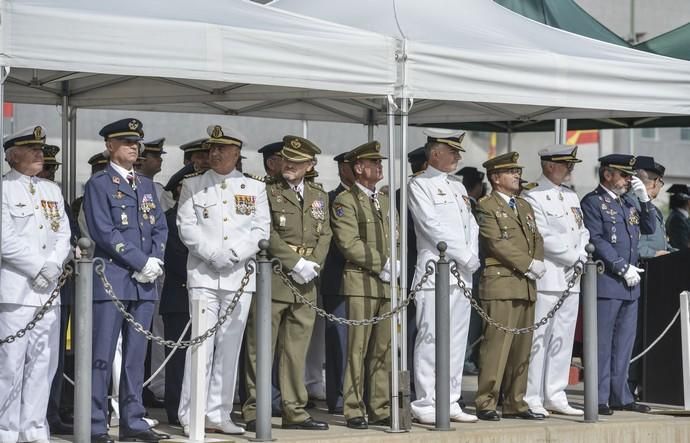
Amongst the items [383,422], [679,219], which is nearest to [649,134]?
[679,219]

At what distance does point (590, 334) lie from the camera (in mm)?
9867

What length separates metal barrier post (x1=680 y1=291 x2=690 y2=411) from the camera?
10727mm

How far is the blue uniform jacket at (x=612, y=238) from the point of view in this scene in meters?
10.6

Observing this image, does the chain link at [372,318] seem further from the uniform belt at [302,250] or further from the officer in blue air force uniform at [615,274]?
the officer in blue air force uniform at [615,274]

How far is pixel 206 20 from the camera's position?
8.07 meters

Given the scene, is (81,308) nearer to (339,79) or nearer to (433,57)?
(339,79)

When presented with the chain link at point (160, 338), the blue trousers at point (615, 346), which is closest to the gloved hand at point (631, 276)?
the blue trousers at point (615, 346)

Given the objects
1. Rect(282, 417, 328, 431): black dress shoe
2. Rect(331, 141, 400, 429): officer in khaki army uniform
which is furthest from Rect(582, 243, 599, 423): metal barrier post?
Rect(282, 417, 328, 431): black dress shoe

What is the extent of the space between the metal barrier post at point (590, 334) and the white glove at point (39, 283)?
3.84 meters

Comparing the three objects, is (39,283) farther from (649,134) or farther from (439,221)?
(649,134)

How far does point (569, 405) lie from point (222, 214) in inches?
139

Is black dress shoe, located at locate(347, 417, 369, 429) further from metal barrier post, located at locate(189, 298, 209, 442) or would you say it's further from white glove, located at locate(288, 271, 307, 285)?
metal barrier post, located at locate(189, 298, 209, 442)

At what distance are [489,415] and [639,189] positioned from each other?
2376mm

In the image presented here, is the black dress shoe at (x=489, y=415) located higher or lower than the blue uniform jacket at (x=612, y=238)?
lower
